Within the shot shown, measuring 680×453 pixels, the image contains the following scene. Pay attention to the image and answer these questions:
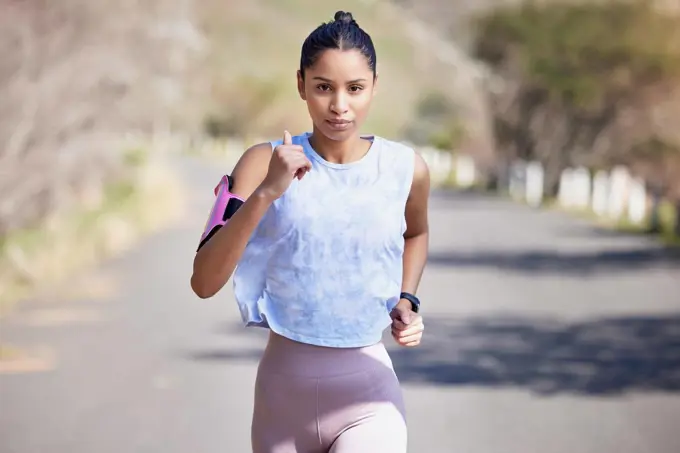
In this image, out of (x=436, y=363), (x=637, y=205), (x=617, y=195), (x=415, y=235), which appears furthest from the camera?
Result: (x=617, y=195)

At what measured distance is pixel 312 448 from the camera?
3764 millimetres

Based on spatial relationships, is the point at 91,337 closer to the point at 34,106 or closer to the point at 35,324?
the point at 35,324

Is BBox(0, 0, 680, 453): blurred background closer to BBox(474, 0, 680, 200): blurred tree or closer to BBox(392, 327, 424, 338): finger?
BBox(474, 0, 680, 200): blurred tree

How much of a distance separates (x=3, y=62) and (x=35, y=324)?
11.2 ft

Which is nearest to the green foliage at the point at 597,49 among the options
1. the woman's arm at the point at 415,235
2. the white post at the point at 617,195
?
the white post at the point at 617,195

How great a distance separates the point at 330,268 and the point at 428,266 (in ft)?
45.3

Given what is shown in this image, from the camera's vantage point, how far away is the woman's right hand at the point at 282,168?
335 centimetres

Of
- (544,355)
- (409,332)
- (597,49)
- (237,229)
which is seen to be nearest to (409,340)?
(409,332)

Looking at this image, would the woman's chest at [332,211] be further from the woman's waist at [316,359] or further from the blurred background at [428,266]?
the blurred background at [428,266]

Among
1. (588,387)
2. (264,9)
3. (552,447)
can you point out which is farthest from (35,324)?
(264,9)

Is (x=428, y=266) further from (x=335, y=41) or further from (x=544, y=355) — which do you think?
(x=335, y=41)

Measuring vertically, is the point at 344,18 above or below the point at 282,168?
above

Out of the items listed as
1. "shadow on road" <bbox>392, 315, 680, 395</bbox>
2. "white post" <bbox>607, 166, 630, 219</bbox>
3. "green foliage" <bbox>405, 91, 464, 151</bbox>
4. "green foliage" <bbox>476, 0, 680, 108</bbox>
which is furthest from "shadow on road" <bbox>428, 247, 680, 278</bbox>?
"green foliage" <bbox>405, 91, 464, 151</bbox>

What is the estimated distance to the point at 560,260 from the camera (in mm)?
18094
